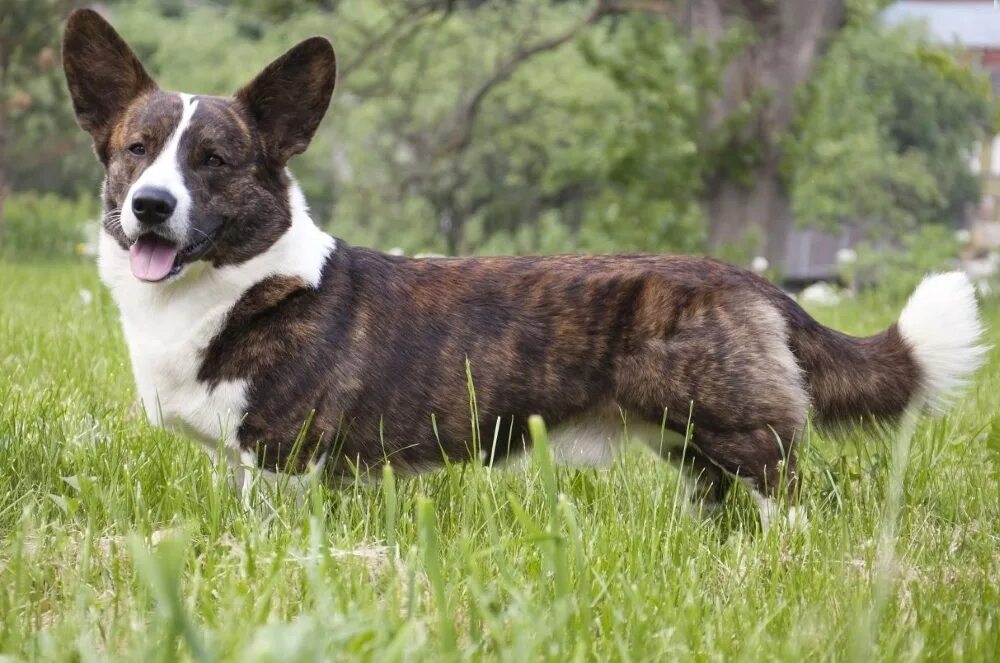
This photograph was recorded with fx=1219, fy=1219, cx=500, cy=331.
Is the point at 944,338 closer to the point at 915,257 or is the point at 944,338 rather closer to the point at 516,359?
the point at 516,359

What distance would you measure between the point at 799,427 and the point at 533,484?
2.38 feet

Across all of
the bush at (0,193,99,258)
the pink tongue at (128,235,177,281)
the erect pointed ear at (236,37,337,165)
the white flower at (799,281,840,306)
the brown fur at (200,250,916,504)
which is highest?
the erect pointed ear at (236,37,337,165)

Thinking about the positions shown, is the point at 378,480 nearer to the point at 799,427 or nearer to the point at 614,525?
the point at 614,525

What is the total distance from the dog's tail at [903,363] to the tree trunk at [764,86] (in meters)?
8.04

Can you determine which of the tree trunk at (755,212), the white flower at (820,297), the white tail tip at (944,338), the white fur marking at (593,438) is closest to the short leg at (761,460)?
the white fur marking at (593,438)

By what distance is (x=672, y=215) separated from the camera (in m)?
11.7

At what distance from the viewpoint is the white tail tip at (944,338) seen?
326cm

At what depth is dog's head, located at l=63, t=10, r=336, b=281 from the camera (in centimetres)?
307

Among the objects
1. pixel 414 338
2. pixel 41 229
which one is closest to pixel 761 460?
pixel 414 338

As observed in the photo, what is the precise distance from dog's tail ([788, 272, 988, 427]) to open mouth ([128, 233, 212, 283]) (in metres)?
1.58

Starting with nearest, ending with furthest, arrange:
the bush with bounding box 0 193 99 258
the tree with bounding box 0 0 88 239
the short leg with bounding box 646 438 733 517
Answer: the short leg with bounding box 646 438 733 517
the tree with bounding box 0 0 88 239
the bush with bounding box 0 193 99 258

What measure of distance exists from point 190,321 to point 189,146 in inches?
17.7

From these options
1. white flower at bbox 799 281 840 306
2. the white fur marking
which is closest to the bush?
white flower at bbox 799 281 840 306

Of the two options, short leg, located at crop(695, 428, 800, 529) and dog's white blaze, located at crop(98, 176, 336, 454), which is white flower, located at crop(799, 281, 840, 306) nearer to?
short leg, located at crop(695, 428, 800, 529)
